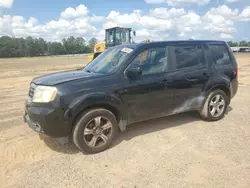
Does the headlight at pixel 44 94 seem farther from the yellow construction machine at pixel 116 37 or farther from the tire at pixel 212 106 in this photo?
the yellow construction machine at pixel 116 37

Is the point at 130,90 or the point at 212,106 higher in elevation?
the point at 130,90

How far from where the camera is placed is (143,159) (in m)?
3.60

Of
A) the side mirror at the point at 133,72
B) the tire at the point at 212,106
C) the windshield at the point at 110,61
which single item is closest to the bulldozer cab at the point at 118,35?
the windshield at the point at 110,61

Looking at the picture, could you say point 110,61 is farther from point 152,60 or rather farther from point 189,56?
point 189,56

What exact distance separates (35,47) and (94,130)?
10014 cm

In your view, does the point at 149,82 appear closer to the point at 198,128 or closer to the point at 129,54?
the point at 129,54

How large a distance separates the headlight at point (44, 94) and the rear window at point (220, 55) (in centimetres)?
364

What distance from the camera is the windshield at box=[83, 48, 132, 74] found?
4.16m

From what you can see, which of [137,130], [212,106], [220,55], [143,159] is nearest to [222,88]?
[212,106]

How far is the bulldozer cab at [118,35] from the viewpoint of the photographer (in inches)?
730

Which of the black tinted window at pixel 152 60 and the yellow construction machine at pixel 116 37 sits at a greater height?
the yellow construction machine at pixel 116 37

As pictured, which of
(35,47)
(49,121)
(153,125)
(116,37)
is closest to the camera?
(49,121)

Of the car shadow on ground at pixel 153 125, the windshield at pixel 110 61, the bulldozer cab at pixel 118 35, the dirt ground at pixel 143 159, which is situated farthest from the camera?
the bulldozer cab at pixel 118 35

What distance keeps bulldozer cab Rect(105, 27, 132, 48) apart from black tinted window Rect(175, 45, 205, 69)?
1414cm
